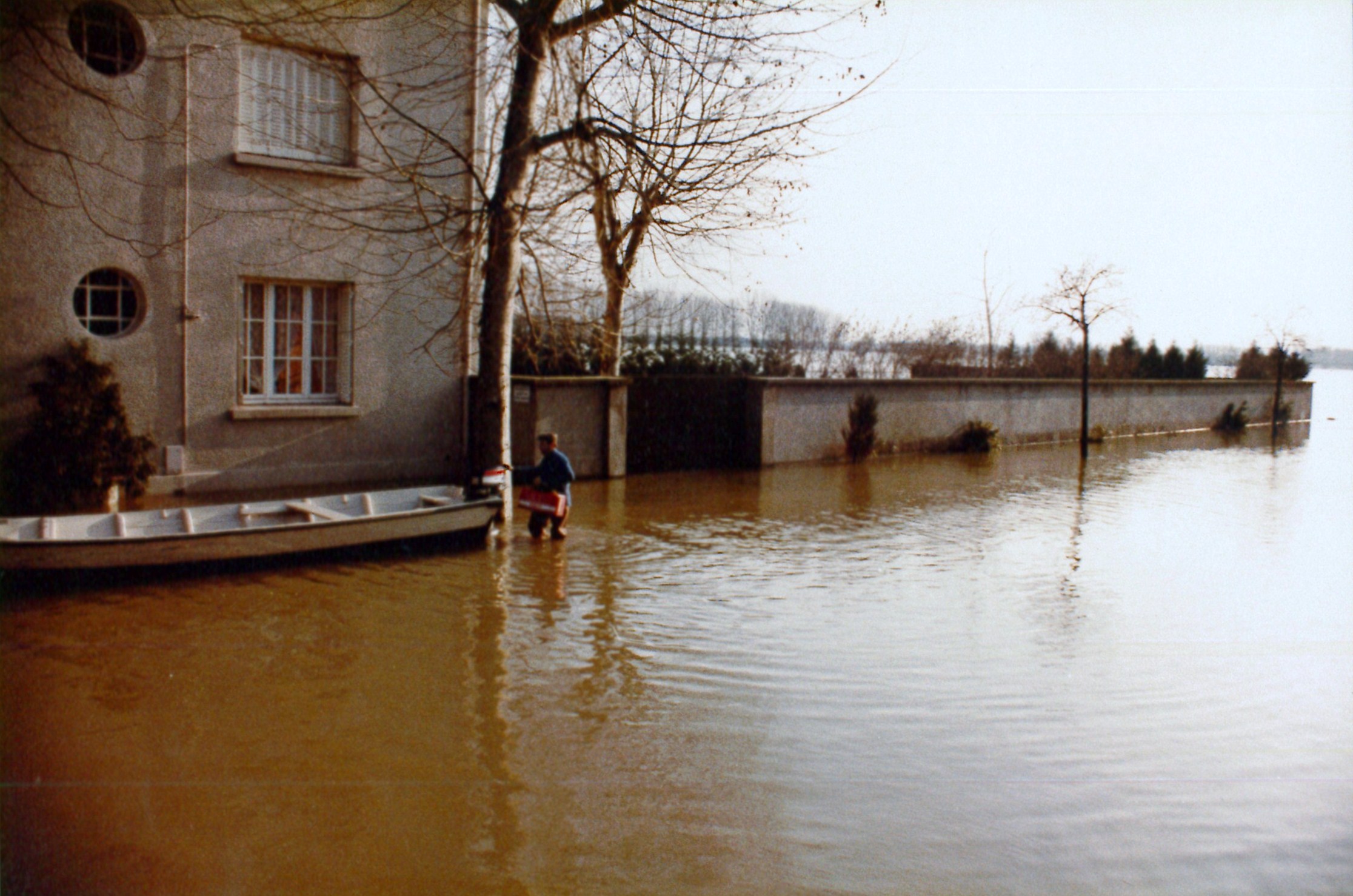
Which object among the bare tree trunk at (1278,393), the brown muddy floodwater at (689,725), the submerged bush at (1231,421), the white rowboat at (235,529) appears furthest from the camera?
the bare tree trunk at (1278,393)

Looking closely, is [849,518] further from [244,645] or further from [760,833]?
[760,833]

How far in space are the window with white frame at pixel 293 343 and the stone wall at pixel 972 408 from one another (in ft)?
27.9

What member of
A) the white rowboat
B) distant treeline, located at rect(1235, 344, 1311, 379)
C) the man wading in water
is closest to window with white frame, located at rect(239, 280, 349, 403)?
the white rowboat

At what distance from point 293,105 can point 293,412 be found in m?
4.20

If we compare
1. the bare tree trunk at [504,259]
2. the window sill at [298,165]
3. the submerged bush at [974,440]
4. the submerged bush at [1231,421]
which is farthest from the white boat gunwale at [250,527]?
A: the submerged bush at [1231,421]

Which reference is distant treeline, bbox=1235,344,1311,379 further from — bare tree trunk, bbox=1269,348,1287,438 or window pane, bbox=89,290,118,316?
window pane, bbox=89,290,118,316

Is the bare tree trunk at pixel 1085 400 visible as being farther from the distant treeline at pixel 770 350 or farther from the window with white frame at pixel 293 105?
the window with white frame at pixel 293 105

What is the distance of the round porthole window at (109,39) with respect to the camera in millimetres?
13883

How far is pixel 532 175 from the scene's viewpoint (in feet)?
45.5

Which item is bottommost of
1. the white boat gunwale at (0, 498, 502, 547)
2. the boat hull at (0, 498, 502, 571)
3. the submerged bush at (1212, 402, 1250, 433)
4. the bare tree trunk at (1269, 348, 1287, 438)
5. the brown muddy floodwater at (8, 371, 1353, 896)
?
the brown muddy floodwater at (8, 371, 1353, 896)

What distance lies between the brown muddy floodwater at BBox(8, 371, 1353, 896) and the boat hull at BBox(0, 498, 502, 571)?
287 mm

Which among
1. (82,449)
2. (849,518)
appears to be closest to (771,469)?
(849,518)

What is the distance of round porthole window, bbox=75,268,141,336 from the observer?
47.0 feet

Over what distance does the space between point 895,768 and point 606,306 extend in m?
13.8
